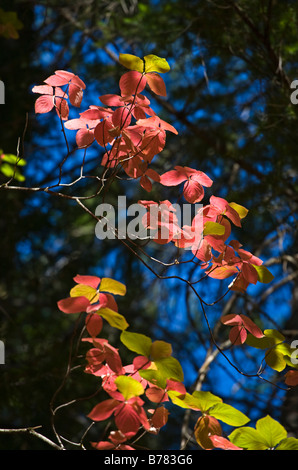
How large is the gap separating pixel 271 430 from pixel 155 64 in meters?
0.85

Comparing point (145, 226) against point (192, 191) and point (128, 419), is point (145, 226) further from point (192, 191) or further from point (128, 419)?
point (128, 419)

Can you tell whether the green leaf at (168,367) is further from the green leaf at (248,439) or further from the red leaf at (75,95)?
the red leaf at (75,95)

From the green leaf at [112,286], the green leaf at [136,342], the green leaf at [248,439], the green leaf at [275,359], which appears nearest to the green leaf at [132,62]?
the green leaf at [112,286]

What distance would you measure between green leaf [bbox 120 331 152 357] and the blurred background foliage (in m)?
0.79

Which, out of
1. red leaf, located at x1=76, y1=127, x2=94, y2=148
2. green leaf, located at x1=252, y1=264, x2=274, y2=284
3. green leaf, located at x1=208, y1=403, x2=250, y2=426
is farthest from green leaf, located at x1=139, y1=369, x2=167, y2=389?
red leaf, located at x1=76, y1=127, x2=94, y2=148

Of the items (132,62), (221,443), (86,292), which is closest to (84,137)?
(132,62)

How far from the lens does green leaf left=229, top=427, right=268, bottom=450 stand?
106 cm

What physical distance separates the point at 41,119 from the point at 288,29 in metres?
1.81

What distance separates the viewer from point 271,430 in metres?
1.04

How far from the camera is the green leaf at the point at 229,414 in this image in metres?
1.07

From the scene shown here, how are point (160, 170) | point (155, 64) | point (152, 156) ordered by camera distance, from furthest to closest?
point (160, 170), point (152, 156), point (155, 64)

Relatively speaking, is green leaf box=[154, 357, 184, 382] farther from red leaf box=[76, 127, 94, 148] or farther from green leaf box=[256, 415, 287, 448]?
red leaf box=[76, 127, 94, 148]

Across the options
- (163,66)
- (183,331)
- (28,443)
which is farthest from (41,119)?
(163,66)

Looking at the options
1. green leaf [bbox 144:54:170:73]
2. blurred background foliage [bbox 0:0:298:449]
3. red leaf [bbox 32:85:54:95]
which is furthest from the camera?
blurred background foliage [bbox 0:0:298:449]
